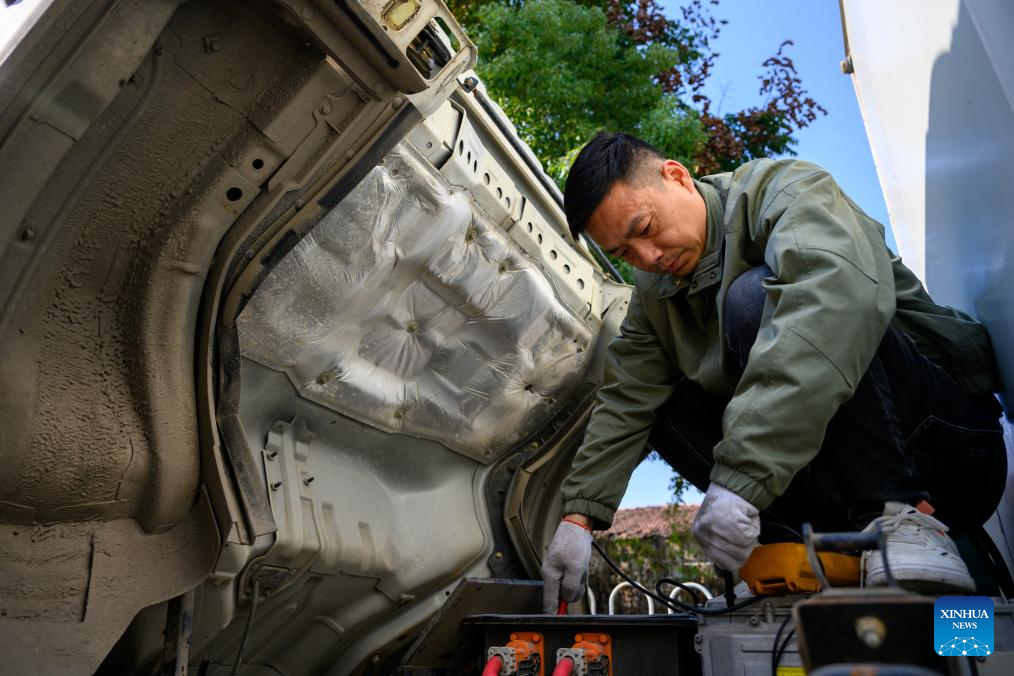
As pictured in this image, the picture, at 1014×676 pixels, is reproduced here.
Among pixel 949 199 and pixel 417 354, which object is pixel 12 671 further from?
pixel 949 199

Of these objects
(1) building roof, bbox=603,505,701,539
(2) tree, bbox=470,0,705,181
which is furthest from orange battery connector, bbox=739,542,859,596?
(1) building roof, bbox=603,505,701,539

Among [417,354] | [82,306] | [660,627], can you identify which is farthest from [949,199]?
[82,306]

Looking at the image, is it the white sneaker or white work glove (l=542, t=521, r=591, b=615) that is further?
white work glove (l=542, t=521, r=591, b=615)

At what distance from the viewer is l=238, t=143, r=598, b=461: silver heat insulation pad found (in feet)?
5.75

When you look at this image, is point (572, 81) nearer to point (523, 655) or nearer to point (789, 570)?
point (523, 655)

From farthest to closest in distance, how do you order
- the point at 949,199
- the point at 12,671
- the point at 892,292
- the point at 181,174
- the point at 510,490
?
the point at 510,490
the point at 949,199
the point at 892,292
the point at 181,174
the point at 12,671

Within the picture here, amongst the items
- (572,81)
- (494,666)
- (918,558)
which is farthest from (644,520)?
(918,558)

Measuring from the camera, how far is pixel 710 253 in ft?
5.98

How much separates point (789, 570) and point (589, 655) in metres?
0.50

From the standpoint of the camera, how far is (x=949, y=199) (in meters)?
1.88

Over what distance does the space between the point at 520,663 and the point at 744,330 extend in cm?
86

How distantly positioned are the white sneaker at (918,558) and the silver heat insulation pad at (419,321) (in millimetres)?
1117

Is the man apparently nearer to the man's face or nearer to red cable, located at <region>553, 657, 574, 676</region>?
the man's face

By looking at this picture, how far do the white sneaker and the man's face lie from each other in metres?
0.73
